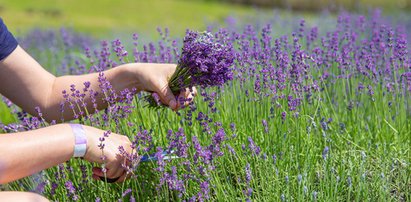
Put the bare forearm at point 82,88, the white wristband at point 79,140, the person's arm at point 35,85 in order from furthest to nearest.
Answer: the person's arm at point 35,85 → the bare forearm at point 82,88 → the white wristband at point 79,140

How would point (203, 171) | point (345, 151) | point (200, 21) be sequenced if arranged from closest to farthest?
point (203, 171)
point (345, 151)
point (200, 21)

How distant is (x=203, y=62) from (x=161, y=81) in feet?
0.75

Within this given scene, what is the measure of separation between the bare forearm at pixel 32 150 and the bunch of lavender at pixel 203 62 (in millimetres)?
420

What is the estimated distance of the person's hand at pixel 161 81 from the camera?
2.64 metres

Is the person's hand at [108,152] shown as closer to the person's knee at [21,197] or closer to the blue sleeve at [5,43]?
the person's knee at [21,197]

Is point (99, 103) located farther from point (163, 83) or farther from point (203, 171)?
point (203, 171)

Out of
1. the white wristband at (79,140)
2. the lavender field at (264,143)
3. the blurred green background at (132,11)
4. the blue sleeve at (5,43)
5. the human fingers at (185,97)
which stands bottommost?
the blurred green background at (132,11)

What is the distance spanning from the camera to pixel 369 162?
2.77m

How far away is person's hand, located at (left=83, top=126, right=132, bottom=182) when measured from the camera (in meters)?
2.35

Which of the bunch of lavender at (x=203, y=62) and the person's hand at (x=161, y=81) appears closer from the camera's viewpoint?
the bunch of lavender at (x=203, y=62)

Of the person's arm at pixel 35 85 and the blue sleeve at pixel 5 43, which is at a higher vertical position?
the blue sleeve at pixel 5 43

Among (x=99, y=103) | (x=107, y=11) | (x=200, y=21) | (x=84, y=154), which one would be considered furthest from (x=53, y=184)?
(x=107, y=11)

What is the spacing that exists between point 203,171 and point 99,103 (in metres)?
0.73

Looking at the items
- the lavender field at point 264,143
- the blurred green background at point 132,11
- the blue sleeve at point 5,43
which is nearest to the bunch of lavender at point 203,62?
the lavender field at point 264,143
